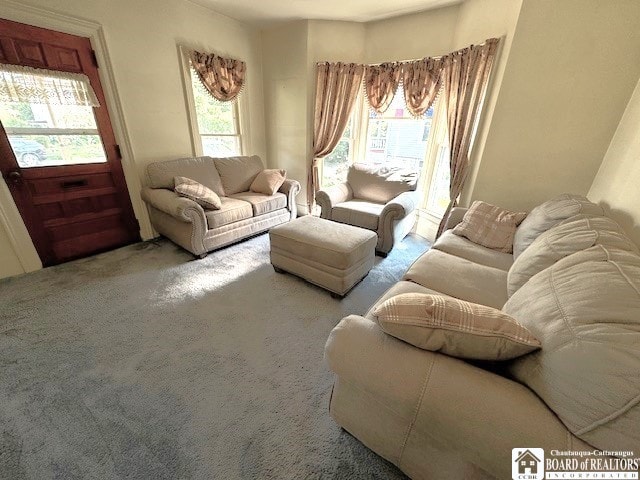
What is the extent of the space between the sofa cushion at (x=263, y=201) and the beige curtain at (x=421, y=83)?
195 centimetres

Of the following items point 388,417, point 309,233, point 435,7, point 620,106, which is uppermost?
point 435,7

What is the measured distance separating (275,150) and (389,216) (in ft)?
7.57

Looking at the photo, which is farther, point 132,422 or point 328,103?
point 328,103

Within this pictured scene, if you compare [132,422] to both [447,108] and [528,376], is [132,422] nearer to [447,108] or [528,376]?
[528,376]

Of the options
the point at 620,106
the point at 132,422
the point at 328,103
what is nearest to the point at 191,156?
the point at 328,103

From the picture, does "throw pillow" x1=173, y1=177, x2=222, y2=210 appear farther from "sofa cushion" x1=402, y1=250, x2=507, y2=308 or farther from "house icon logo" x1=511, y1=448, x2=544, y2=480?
"house icon logo" x1=511, y1=448, x2=544, y2=480

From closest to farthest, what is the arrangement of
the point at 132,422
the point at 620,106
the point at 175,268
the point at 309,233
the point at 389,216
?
the point at 132,422, the point at 620,106, the point at 309,233, the point at 175,268, the point at 389,216

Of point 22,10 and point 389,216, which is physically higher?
point 22,10

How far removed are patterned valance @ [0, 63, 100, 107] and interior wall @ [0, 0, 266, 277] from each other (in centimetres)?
28

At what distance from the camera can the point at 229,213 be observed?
9.07ft

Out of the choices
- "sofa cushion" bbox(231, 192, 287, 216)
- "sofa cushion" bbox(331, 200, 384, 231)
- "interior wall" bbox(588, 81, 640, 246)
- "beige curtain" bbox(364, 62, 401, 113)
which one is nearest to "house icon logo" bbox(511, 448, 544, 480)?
"interior wall" bbox(588, 81, 640, 246)

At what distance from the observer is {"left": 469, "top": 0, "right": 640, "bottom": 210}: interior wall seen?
1796mm

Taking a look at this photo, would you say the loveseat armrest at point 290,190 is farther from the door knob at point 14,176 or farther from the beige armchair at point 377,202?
the door knob at point 14,176

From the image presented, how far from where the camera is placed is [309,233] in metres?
2.16
